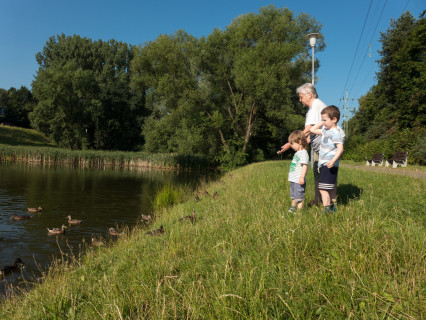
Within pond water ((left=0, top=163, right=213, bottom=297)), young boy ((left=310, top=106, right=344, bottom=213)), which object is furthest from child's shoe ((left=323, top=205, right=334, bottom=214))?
pond water ((left=0, top=163, right=213, bottom=297))

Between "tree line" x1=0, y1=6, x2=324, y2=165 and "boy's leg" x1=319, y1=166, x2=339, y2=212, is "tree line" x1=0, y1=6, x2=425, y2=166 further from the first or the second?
"boy's leg" x1=319, y1=166, x2=339, y2=212

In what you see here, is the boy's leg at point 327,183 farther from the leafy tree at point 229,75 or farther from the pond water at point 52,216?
the leafy tree at point 229,75

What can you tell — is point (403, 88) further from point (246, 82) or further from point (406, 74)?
point (246, 82)

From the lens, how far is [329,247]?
10.7ft

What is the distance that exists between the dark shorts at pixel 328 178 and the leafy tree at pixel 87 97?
5630 cm

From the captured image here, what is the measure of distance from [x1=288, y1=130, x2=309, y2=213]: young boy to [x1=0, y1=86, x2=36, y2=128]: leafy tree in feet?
273

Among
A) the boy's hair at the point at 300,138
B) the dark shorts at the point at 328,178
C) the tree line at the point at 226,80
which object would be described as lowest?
the dark shorts at the point at 328,178

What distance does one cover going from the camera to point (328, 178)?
4.86m

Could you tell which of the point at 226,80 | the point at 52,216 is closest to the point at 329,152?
the point at 52,216

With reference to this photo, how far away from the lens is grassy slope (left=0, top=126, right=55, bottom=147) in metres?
58.5

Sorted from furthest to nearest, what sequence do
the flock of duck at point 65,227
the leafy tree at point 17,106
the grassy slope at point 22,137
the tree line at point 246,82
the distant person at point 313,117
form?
1. the leafy tree at point 17,106
2. the grassy slope at point 22,137
3. the tree line at point 246,82
4. the flock of duck at point 65,227
5. the distant person at point 313,117

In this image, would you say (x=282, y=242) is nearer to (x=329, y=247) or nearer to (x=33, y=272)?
(x=329, y=247)

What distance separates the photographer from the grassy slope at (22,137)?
5853 centimetres

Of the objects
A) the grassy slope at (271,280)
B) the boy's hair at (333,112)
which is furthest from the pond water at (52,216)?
the boy's hair at (333,112)
